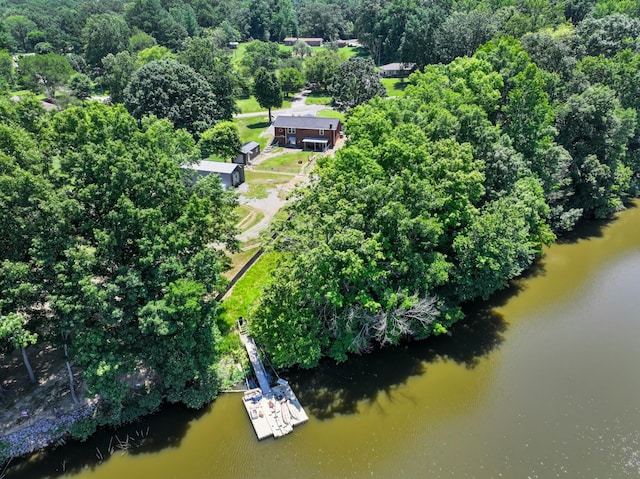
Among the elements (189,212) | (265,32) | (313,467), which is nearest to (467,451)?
(313,467)

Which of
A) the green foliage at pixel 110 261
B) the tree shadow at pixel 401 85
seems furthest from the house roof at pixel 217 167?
the tree shadow at pixel 401 85

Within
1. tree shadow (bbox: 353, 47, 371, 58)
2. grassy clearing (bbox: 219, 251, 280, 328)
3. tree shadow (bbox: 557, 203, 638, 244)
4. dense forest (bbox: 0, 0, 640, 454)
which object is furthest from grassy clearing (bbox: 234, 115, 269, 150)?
tree shadow (bbox: 353, 47, 371, 58)

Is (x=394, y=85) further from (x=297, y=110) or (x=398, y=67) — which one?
(x=297, y=110)

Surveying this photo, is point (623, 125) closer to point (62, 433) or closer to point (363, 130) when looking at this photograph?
point (363, 130)

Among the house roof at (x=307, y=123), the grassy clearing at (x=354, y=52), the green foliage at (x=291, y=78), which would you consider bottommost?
the house roof at (x=307, y=123)

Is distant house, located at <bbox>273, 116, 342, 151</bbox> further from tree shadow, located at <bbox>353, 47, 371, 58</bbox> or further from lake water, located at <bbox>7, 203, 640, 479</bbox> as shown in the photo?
tree shadow, located at <bbox>353, 47, 371, 58</bbox>

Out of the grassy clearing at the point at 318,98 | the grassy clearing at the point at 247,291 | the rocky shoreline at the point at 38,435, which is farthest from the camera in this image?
the grassy clearing at the point at 318,98

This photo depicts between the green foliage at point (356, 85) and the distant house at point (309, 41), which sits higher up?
the distant house at point (309, 41)

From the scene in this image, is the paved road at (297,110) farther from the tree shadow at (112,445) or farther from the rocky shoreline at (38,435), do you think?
the rocky shoreline at (38,435)

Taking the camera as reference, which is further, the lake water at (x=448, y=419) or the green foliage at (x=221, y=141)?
the green foliage at (x=221, y=141)
